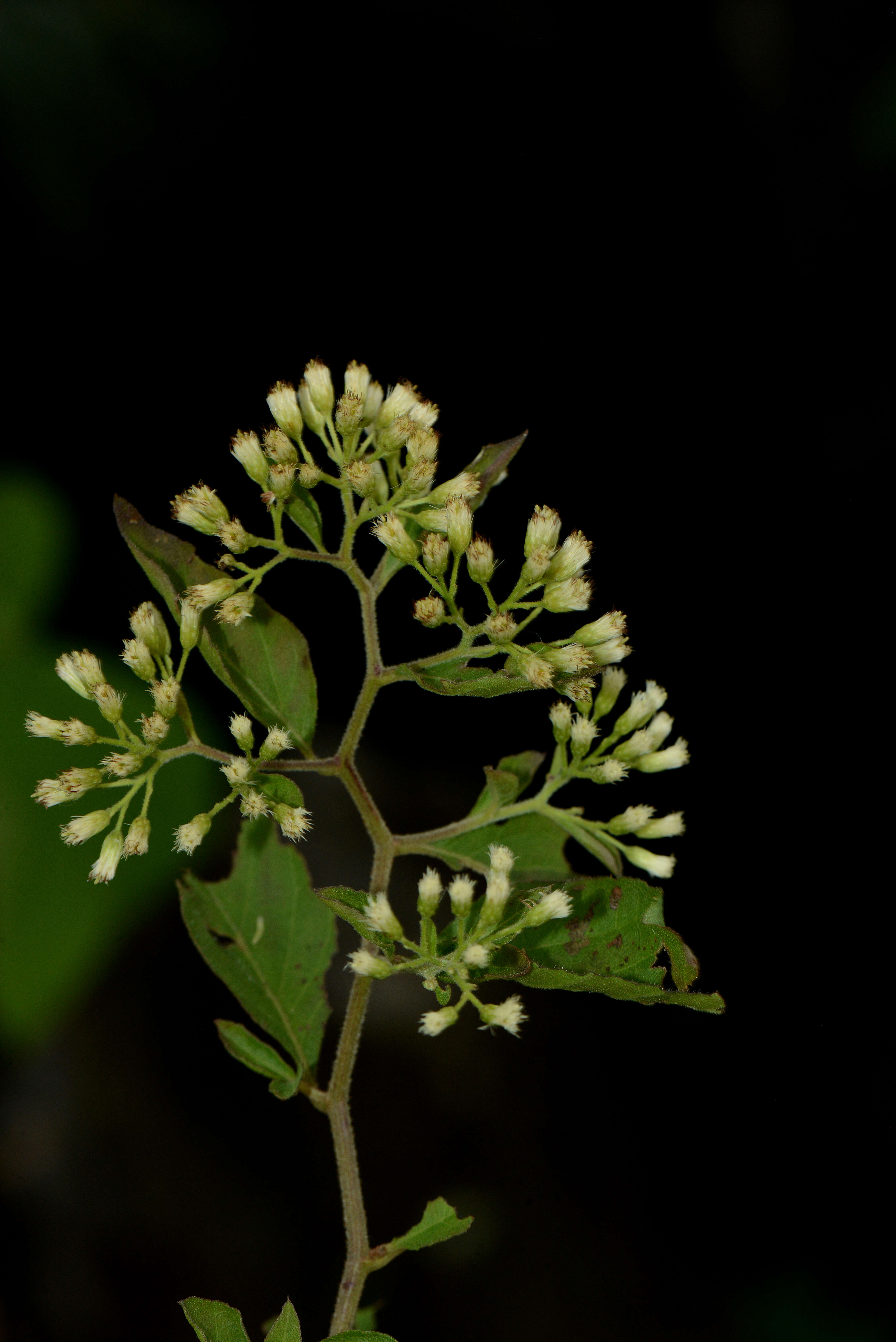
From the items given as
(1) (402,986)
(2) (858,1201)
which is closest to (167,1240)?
(1) (402,986)

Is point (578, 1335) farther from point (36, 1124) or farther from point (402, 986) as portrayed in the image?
point (36, 1124)

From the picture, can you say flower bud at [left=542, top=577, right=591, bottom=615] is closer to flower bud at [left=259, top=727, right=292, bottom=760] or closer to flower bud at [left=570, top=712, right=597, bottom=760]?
flower bud at [left=570, top=712, right=597, bottom=760]

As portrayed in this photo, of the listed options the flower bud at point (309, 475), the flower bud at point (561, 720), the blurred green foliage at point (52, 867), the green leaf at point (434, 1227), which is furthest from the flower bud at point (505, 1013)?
the blurred green foliage at point (52, 867)

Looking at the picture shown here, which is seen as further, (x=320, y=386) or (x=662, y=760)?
(x=662, y=760)

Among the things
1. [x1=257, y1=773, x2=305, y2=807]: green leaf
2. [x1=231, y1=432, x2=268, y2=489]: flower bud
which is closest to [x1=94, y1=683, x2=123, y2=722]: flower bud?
[x1=257, y1=773, x2=305, y2=807]: green leaf

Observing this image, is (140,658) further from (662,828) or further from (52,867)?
(52,867)

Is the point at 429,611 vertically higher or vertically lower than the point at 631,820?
higher

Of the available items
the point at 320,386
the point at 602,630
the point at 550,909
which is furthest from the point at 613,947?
the point at 320,386
